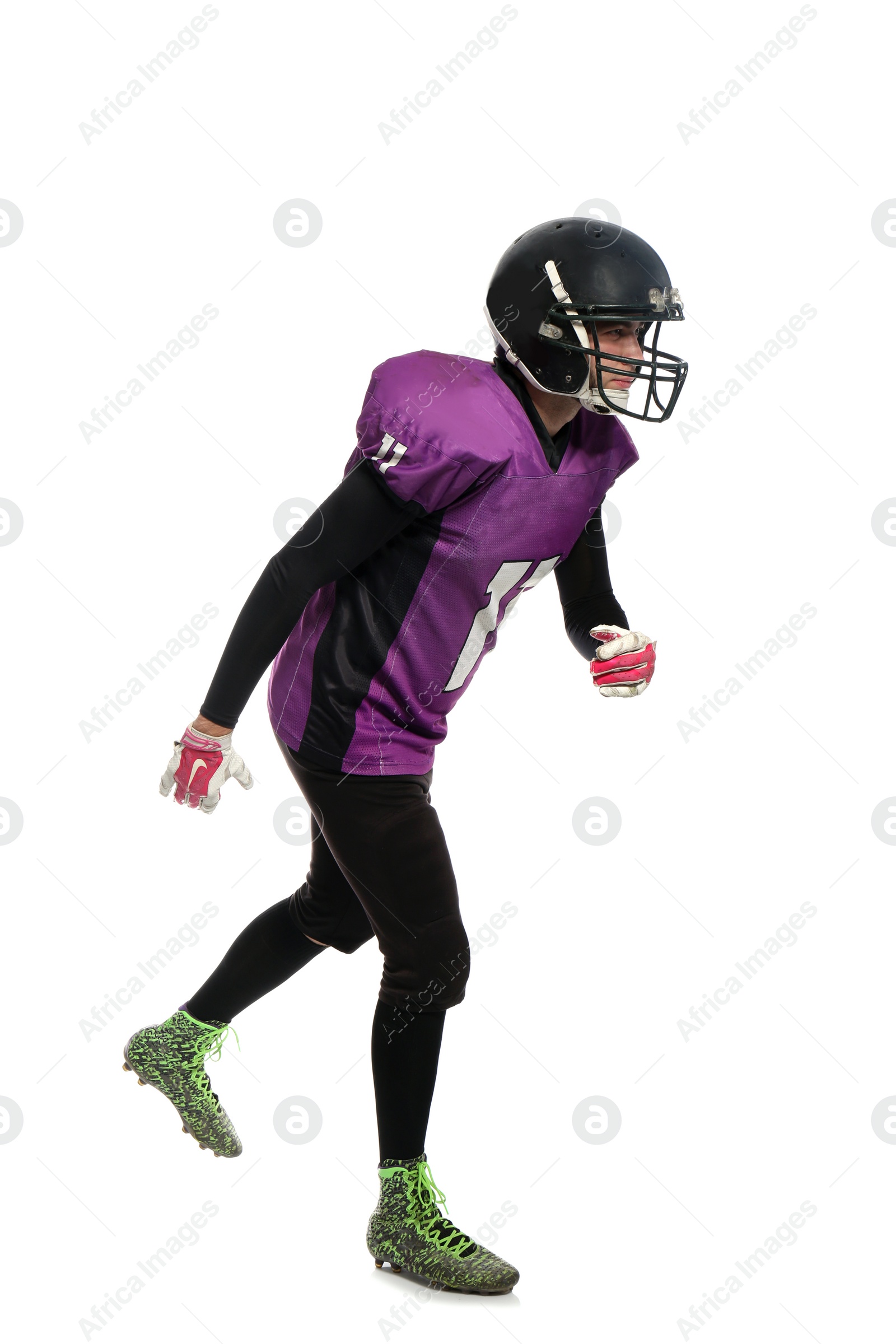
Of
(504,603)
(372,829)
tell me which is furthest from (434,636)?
(372,829)

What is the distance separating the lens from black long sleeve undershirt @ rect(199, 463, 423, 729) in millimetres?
2916

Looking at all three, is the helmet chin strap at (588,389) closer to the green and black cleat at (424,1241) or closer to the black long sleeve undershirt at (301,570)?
the black long sleeve undershirt at (301,570)

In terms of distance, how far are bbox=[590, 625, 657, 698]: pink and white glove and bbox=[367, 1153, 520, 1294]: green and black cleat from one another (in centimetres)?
106

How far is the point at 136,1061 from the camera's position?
11.7 feet

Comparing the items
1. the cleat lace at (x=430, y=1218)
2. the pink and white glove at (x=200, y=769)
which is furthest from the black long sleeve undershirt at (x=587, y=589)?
the cleat lace at (x=430, y=1218)

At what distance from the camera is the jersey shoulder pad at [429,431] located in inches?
112

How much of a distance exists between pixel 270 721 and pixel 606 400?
98cm

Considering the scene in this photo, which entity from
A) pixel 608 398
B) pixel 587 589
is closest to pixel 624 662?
pixel 587 589

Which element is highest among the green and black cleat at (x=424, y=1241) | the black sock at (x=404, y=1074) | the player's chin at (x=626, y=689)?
the player's chin at (x=626, y=689)

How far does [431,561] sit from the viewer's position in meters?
3.00

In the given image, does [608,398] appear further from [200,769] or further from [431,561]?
[200,769]

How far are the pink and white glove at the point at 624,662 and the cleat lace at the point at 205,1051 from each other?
120 centimetres

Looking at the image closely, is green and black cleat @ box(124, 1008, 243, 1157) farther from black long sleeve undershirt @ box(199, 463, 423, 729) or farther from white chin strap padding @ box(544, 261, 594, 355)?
white chin strap padding @ box(544, 261, 594, 355)

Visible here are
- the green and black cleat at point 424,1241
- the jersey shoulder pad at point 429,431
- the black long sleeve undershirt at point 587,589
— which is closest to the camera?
the jersey shoulder pad at point 429,431
